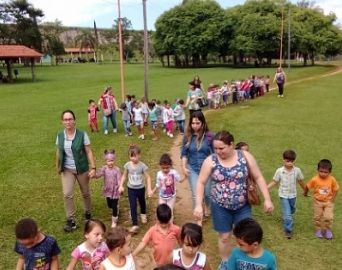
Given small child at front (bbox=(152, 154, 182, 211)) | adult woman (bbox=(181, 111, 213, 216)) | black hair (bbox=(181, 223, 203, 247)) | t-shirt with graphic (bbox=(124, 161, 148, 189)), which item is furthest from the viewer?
t-shirt with graphic (bbox=(124, 161, 148, 189))

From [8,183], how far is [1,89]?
26.8m

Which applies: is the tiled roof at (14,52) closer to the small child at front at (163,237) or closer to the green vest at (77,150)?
the green vest at (77,150)

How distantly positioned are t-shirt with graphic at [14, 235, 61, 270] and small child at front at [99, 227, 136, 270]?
0.65 metres

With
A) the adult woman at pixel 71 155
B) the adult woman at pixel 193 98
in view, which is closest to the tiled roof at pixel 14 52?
the adult woman at pixel 193 98

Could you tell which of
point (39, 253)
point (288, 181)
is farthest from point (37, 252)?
point (288, 181)

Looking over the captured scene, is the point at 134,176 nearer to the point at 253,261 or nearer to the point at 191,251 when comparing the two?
the point at 191,251

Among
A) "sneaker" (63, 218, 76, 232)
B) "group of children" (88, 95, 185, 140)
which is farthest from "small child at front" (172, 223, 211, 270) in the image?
"group of children" (88, 95, 185, 140)

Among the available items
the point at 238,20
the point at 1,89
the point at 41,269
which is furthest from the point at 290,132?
the point at 238,20

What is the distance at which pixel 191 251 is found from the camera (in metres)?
4.06

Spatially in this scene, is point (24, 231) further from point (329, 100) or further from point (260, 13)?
point (260, 13)

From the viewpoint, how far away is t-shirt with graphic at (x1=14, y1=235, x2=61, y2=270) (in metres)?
4.39

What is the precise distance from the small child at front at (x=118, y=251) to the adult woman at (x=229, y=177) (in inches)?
36.5

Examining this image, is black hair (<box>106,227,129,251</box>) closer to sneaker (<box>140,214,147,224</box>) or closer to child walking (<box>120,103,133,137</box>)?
sneaker (<box>140,214,147,224</box>)

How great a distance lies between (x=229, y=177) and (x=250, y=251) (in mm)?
1095
